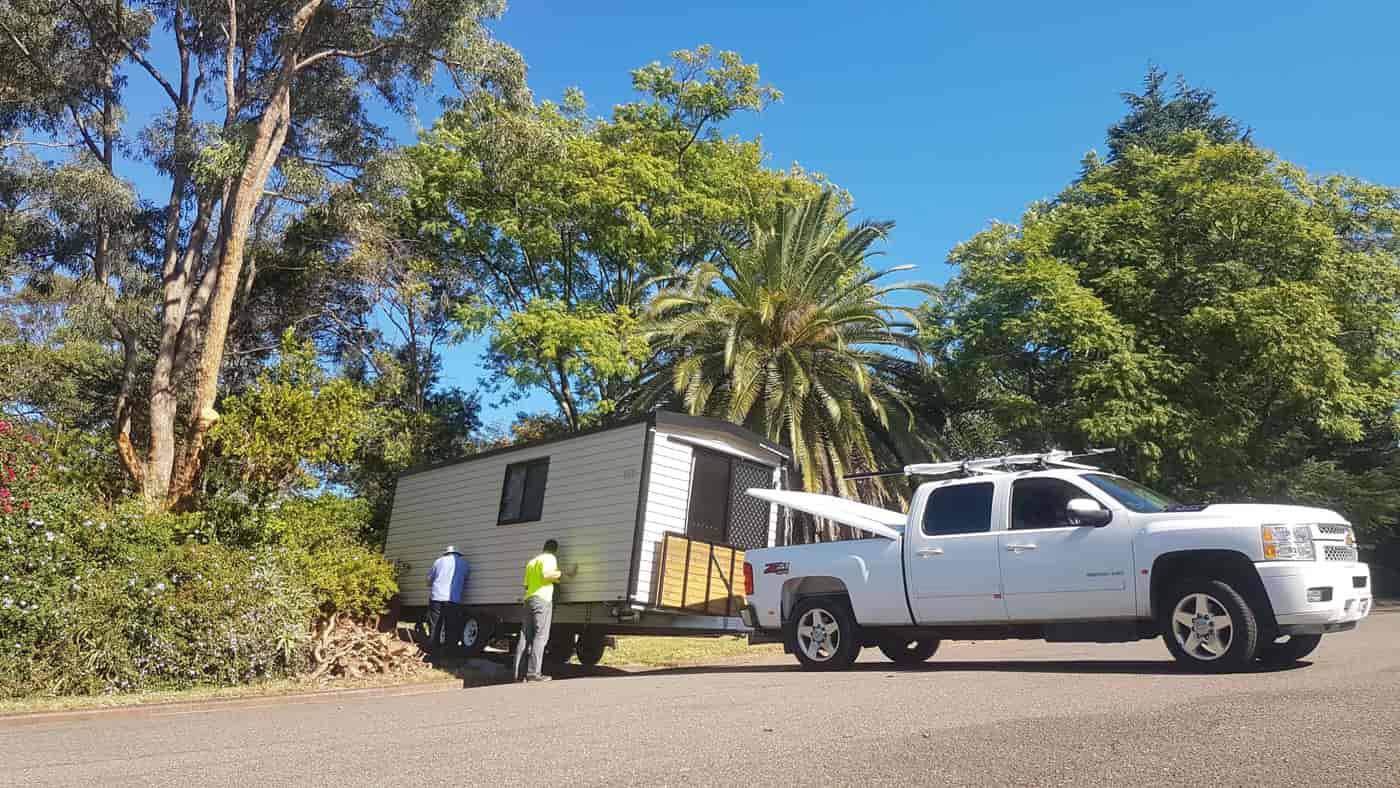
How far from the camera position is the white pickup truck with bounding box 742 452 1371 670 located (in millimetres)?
8227

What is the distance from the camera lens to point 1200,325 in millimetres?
23125

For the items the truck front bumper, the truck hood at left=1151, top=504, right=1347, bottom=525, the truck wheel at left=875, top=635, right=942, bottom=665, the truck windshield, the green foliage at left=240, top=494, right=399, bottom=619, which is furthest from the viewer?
the green foliage at left=240, top=494, right=399, bottom=619

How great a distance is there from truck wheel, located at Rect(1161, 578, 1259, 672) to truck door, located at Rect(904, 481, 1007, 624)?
1.50m

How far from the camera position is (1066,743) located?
17.5 ft

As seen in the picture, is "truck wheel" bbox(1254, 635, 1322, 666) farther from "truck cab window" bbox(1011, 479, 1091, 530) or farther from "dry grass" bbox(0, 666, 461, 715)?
"dry grass" bbox(0, 666, 461, 715)

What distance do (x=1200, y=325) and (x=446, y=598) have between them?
17.3 metres

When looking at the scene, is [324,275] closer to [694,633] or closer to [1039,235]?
[694,633]

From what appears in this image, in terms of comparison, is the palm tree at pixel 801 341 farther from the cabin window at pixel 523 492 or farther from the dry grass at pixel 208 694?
the dry grass at pixel 208 694

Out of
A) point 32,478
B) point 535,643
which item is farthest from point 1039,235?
point 32,478

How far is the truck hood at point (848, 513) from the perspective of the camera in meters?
10.8

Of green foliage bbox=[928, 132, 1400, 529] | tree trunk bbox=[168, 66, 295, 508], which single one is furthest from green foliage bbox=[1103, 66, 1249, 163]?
tree trunk bbox=[168, 66, 295, 508]

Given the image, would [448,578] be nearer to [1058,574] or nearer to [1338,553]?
[1058,574]

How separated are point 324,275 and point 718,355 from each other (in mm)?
10123

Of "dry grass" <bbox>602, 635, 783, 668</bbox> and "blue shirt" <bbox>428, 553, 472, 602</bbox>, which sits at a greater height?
"blue shirt" <bbox>428, 553, 472, 602</bbox>
